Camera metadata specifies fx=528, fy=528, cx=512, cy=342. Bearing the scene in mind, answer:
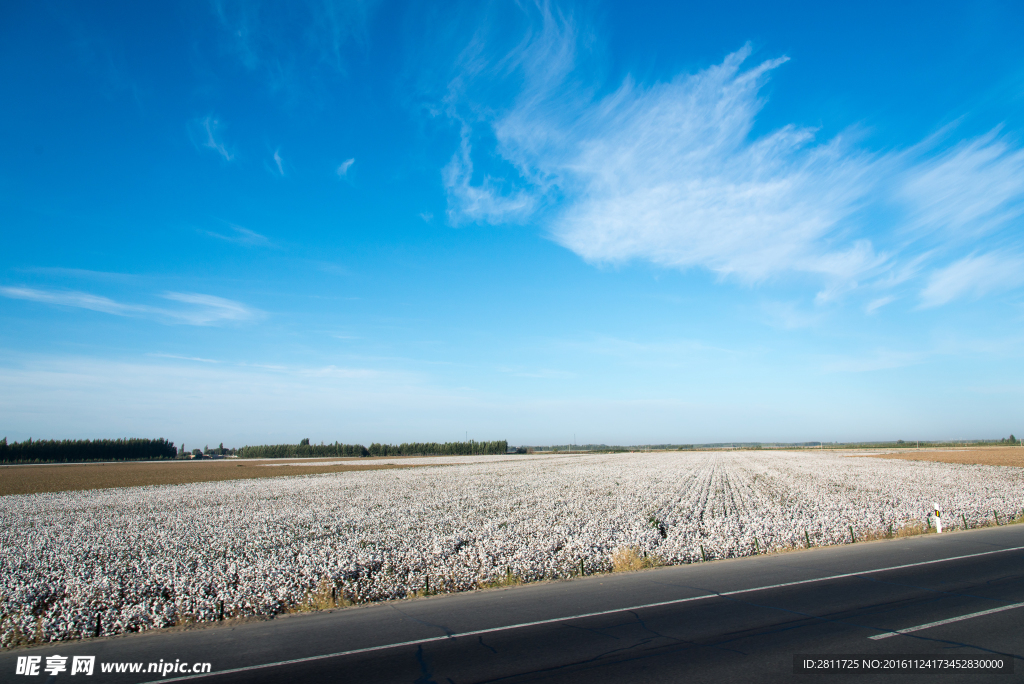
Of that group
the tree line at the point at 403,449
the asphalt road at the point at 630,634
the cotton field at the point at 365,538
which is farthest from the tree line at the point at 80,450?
the asphalt road at the point at 630,634

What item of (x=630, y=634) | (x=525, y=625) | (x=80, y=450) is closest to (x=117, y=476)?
(x=525, y=625)

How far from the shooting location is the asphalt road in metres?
7.11

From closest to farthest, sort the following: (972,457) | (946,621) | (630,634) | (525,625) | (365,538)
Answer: (630,634) → (946,621) → (525,625) → (365,538) → (972,457)

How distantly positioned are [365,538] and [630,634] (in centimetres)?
1292

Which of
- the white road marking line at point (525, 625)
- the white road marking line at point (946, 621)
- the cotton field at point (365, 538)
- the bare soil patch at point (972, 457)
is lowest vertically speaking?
the bare soil patch at point (972, 457)

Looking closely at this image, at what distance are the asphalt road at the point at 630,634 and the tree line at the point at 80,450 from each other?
7429 inches

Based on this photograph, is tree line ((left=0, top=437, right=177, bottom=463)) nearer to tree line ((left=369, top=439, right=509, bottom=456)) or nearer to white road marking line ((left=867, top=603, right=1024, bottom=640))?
tree line ((left=369, top=439, right=509, bottom=456))

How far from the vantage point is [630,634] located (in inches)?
336

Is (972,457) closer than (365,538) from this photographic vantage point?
No

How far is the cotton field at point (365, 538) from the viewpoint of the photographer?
37.8 feet

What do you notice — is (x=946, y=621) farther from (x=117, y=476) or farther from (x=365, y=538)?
(x=117, y=476)

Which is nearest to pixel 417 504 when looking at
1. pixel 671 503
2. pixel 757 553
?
pixel 671 503

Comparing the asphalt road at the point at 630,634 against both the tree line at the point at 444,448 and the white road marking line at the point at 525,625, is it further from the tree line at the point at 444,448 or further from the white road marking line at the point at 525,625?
the tree line at the point at 444,448

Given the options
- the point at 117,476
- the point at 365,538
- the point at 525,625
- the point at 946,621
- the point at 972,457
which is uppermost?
the point at 946,621
